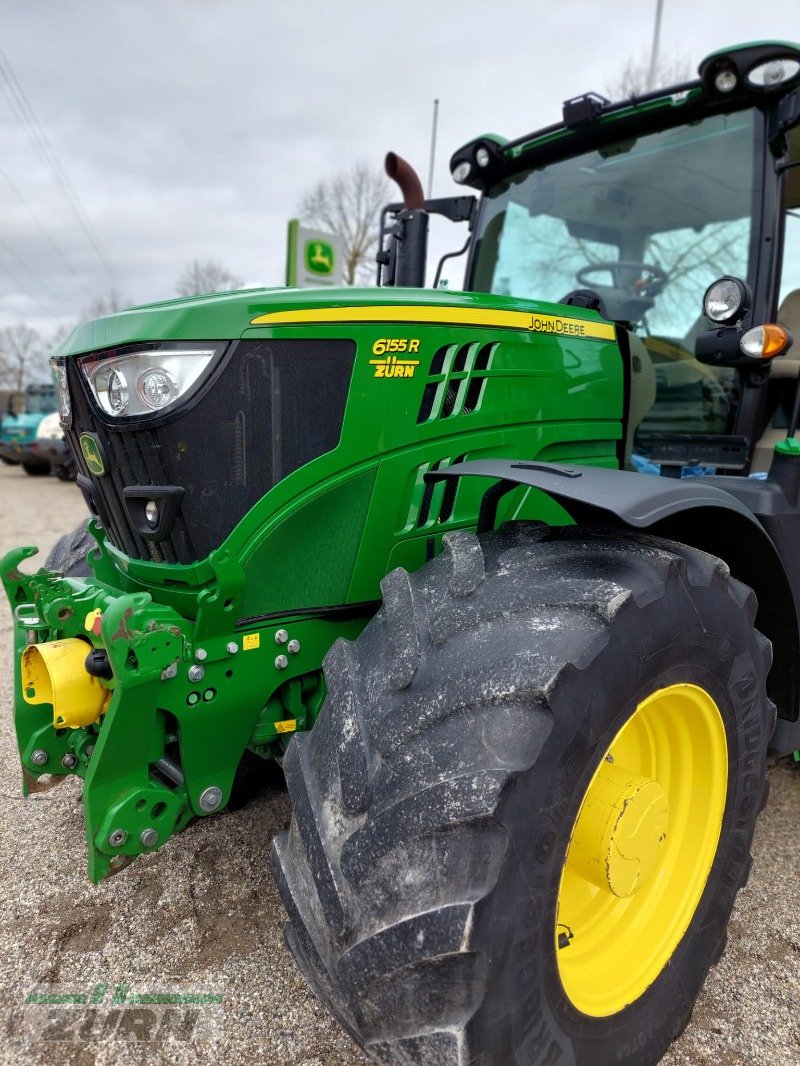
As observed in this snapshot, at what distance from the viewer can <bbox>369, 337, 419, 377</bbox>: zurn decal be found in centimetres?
191

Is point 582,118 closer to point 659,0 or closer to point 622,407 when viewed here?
point 622,407

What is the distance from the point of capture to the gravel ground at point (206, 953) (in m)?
1.74

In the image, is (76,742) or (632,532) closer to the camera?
(632,532)

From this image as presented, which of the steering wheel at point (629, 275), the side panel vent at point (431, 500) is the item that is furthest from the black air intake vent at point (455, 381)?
the steering wheel at point (629, 275)

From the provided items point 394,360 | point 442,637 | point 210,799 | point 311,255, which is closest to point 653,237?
point 394,360

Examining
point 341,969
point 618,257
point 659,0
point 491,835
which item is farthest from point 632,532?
point 659,0

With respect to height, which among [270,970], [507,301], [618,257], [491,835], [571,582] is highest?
[618,257]

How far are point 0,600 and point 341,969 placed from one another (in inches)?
207

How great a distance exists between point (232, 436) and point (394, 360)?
45 centimetres

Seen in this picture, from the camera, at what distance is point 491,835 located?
1.29 m

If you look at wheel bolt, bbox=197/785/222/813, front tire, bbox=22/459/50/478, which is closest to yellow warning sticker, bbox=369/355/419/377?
wheel bolt, bbox=197/785/222/813

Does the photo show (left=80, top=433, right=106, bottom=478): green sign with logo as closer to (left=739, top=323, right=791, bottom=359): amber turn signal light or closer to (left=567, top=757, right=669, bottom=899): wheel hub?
(left=567, top=757, right=669, bottom=899): wheel hub

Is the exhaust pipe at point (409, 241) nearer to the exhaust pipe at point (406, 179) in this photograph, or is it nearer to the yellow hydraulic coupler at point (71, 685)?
the exhaust pipe at point (406, 179)

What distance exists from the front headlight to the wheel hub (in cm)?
124
